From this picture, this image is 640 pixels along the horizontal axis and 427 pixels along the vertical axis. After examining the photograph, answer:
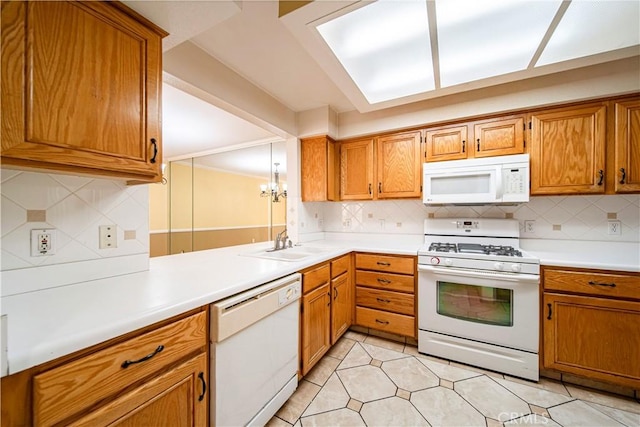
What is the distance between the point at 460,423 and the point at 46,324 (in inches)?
77.4

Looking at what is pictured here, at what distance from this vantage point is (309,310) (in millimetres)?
1690

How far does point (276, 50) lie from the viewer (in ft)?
5.50

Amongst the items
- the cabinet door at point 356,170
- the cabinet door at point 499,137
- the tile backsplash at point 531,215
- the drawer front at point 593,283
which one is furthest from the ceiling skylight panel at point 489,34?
the drawer front at point 593,283

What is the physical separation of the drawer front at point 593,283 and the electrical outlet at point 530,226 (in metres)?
0.65

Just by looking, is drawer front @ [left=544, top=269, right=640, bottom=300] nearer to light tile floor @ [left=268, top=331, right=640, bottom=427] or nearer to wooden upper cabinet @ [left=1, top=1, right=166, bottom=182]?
light tile floor @ [left=268, top=331, right=640, bottom=427]

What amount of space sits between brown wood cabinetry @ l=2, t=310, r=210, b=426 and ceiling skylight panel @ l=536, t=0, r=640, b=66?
228cm

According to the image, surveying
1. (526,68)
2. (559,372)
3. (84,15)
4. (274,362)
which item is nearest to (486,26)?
(526,68)

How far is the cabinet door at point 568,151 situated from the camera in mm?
1814

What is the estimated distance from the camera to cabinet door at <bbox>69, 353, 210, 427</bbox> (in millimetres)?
741

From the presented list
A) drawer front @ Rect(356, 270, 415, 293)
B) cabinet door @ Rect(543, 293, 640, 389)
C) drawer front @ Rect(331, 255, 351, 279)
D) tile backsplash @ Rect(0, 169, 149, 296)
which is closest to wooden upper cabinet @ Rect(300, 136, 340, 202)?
drawer front @ Rect(331, 255, 351, 279)

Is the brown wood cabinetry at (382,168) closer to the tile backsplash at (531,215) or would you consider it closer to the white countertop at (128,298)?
the tile backsplash at (531,215)

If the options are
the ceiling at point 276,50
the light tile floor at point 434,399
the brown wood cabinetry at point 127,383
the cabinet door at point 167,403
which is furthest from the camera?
the light tile floor at point 434,399

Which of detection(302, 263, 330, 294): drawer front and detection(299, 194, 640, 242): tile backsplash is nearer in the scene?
detection(302, 263, 330, 294): drawer front

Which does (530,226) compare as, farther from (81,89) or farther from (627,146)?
(81,89)
